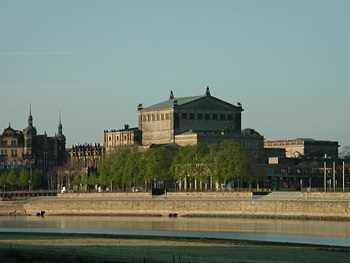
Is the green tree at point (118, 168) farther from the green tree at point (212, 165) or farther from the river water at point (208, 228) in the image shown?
the river water at point (208, 228)

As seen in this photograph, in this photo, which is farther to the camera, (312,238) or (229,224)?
(229,224)

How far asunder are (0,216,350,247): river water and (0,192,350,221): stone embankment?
3.53 m

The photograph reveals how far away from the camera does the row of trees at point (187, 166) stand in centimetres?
16888

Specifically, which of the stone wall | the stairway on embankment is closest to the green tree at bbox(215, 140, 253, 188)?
the stone wall

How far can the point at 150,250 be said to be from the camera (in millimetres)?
81312

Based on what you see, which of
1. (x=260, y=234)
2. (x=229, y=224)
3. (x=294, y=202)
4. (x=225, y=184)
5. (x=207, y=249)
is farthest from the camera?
Answer: (x=225, y=184)

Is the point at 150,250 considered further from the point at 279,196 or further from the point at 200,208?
the point at 200,208

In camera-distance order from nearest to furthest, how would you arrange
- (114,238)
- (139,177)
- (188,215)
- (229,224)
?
(114,238)
(229,224)
(188,215)
(139,177)

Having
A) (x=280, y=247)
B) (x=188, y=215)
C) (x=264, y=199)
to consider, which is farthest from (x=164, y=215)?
(x=280, y=247)

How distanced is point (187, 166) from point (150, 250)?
318 ft

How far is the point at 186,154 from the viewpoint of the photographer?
602ft

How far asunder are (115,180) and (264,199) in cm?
5639

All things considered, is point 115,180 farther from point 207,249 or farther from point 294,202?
Answer: point 207,249

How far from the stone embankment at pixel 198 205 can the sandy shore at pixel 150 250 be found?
36.5 meters
